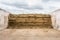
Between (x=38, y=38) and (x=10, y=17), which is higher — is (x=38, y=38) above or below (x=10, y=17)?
below

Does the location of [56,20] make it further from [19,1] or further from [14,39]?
[14,39]

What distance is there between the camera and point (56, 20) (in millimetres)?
2055

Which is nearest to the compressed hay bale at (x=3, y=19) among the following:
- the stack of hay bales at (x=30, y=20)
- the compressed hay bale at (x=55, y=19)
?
the stack of hay bales at (x=30, y=20)

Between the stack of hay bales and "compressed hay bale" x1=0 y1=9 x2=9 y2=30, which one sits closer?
"compressed hay bale" x1=0 y1=9 x2=9 y2=30

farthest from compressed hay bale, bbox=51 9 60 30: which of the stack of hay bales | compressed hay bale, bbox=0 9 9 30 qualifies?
compressed hay bale, bbox=0 9 9 30

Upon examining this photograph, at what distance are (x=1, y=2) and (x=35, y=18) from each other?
639 mm

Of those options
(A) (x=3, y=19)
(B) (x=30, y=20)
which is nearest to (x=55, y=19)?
(B) (x=30, y=20)

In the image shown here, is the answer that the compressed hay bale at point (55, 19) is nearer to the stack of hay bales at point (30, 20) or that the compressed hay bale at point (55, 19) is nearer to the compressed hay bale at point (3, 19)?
the stack of hay bales at point (30, 20)

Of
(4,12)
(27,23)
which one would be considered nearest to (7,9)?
(4,12)

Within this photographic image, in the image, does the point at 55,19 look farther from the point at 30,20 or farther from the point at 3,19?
the point at 3,19

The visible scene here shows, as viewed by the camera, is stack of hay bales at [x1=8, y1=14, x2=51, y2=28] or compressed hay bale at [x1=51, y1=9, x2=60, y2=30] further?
stack of hay bales at [x1=8, y1=14, x2=51, y2=28]

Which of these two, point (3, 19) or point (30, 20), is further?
point (30, 20)

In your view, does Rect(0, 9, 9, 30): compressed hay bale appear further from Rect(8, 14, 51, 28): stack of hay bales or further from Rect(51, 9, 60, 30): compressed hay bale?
Rect(51, 9, 60, 30): compressed hay bale

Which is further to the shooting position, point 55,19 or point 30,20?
point 30,20
